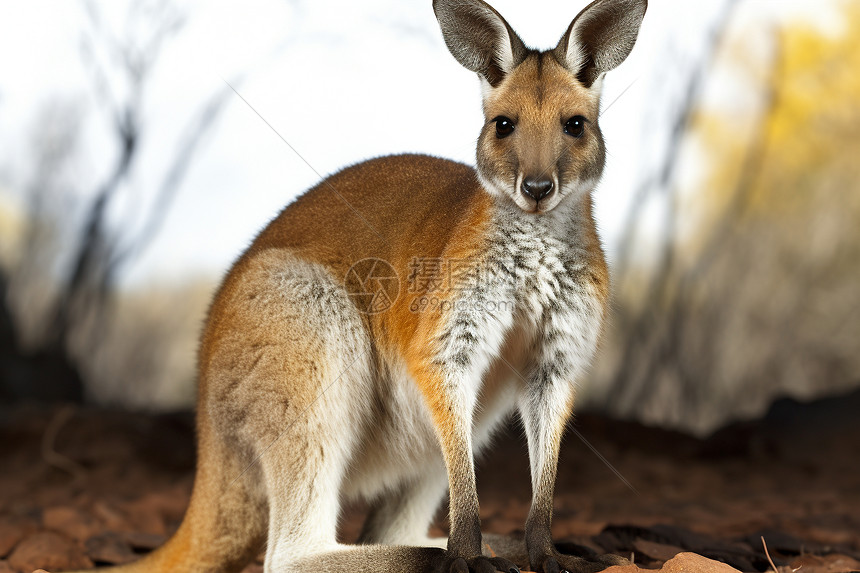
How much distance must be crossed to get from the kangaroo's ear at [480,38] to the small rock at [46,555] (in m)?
2.80

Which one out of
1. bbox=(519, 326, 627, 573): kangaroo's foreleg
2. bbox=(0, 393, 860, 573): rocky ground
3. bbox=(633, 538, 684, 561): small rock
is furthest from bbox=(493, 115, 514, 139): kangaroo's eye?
bbox=(633, 538, 684, 561): small rock

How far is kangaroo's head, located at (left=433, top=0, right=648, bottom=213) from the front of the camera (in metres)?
3.12

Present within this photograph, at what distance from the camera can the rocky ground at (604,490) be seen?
3922 millimetres

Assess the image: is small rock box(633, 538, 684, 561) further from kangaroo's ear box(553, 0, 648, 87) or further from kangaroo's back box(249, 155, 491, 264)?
kangaroo's ear box(553, 0, 648, 87)

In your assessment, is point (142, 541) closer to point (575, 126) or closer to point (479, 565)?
point (479, 565)

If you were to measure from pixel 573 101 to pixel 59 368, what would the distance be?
5.99 metres

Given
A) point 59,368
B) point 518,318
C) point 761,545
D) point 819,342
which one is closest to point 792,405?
point 819,342

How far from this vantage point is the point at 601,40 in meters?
3.32

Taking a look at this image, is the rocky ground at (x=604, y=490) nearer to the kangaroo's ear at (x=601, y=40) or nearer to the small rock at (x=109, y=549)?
the small rock at (x=109, y=549)

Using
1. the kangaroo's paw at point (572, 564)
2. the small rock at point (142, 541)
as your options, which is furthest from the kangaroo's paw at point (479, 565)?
the small rock at point (142, 541)

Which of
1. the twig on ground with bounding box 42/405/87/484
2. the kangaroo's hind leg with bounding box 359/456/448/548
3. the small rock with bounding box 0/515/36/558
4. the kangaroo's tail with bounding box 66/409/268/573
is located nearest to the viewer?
the kangaroo's tail with bounding box 66/409/268/573

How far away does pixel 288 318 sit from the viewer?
3.42 m

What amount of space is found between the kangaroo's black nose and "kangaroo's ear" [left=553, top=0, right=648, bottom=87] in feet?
1.90

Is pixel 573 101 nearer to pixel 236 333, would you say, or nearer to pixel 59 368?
pixel 236 333
